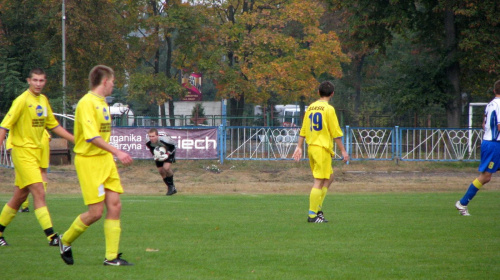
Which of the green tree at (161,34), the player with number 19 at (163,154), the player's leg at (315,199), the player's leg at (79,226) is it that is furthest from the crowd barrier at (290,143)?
the player's leg at (79,226)

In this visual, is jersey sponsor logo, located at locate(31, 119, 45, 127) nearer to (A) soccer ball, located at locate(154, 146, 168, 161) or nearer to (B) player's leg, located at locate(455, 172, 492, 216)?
(B) player's leg, located at locate(455, 172, 492, 216)

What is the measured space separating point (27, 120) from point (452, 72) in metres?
25.4

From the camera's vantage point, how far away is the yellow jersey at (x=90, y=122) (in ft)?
19.5

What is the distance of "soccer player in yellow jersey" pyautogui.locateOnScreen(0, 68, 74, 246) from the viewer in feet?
24.7

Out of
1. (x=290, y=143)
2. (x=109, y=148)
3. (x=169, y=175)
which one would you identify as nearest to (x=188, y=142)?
(x=290, y=143)

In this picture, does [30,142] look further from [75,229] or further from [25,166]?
[75,229]

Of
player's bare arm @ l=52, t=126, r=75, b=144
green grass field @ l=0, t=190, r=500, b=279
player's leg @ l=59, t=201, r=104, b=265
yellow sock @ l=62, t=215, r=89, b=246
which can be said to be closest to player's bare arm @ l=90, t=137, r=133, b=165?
player's leg @ l=59, t=201, r=104, b=265

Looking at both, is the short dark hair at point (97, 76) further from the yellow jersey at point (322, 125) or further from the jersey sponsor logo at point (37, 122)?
the yellow jersey at point (322, 125)

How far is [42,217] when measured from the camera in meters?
7.53

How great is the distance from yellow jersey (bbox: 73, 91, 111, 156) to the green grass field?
1.18 metres

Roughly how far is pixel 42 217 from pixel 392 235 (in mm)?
4511

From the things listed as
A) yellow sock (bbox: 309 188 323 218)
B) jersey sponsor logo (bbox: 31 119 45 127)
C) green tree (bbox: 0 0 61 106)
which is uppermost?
green tree (bbox: 0 0 61 106)

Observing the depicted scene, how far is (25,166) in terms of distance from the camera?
755 cm

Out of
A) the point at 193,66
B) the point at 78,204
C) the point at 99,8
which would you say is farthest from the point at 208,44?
the point at 78,204
